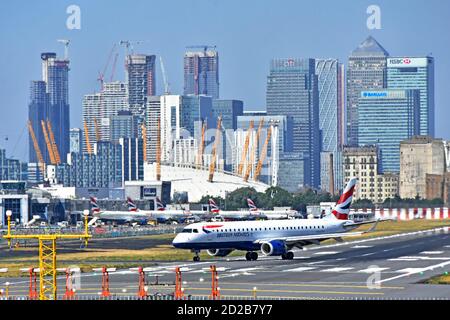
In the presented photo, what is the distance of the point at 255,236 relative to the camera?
88.6 meters

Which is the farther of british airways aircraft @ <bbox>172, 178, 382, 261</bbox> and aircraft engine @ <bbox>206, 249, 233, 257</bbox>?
aircraft engine @ <bbox>206, 249, 233, 257</bbox>

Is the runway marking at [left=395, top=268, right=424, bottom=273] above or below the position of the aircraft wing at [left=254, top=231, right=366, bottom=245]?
above

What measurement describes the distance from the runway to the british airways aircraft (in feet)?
3.45

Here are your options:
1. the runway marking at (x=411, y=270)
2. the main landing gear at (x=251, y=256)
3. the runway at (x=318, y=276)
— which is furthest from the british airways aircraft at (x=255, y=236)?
the runway marking at (x=411, y=270)

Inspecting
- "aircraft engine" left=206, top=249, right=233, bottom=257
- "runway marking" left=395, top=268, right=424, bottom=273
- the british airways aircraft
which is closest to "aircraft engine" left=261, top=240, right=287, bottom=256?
the british airways aircraft

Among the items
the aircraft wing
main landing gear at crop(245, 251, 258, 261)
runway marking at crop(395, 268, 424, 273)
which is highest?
runway marking at crop(395, 268, 424, 273)

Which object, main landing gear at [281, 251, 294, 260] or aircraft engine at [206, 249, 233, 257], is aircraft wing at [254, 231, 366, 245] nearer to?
main landing gear at [281, 251, 294, 260]

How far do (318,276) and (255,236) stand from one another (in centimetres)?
2518

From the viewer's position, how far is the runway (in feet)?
168

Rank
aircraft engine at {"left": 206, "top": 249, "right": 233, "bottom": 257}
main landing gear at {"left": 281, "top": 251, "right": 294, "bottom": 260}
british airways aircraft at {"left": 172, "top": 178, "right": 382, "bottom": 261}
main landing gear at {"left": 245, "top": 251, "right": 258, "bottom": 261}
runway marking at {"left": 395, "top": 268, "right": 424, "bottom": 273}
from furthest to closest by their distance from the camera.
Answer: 1. aircraft engine at {"left": 206, "top": 249, "right": 233, "bottom": 257}
2. main landing gear at {"left": 245, "top": 251, "right": 258, "bottom": 261}
3. british airways aircraft at {"left": 172, "top": 178, "right": 382, "bottom": 261}
4. main landing gear at {"left": 281, "top": 251, "right": 294, "bottom": 260}
5. runway marking at {"left": 395, "top": 268, "right": 424, "bottom": 273}
